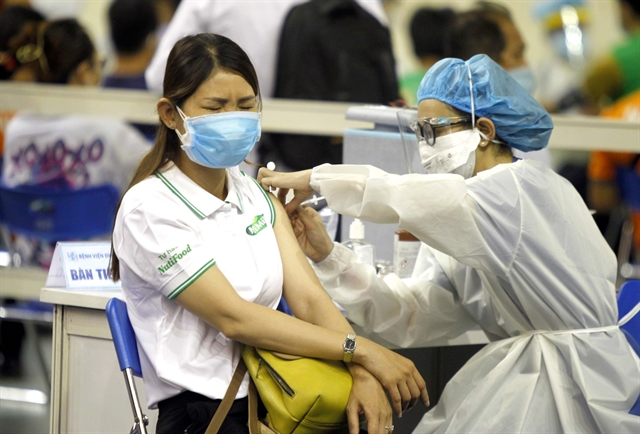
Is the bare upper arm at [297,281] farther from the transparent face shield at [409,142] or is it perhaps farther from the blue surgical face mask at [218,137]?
the transparent face shield at [409,142]

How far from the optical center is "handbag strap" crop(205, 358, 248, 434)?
176cm

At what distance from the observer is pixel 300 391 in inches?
68.3

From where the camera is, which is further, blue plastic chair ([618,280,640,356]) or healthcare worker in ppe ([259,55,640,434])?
blue plastic chair ([618,280,640,356])

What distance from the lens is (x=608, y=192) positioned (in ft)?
14.5

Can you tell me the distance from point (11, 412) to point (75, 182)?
1028mm

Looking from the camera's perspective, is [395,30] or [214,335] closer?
[214,335]

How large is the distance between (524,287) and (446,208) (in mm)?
269

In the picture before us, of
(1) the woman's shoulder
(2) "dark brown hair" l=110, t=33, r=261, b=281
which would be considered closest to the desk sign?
(2) "dark brown hair" l=110, t=33, r=261, b=281

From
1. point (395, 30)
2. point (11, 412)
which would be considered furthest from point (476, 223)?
point (395, 30)

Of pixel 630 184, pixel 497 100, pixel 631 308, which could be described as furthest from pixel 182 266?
pixel 630 184

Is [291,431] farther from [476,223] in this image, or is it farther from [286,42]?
[286,42]

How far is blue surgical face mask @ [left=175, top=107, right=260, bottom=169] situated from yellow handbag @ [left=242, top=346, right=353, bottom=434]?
417 millimetres

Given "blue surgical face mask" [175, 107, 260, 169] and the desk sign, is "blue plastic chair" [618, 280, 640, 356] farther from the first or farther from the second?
the desk sign

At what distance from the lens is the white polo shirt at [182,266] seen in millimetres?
1785
